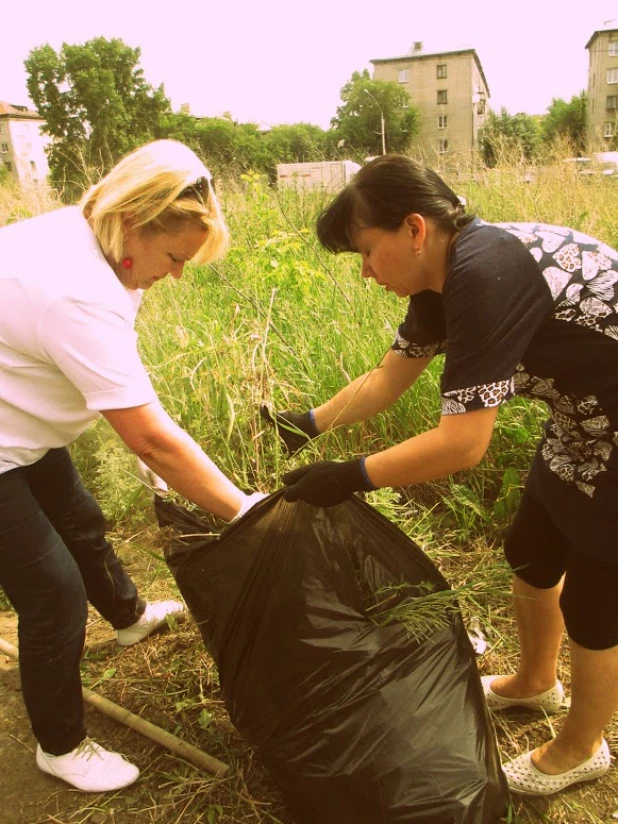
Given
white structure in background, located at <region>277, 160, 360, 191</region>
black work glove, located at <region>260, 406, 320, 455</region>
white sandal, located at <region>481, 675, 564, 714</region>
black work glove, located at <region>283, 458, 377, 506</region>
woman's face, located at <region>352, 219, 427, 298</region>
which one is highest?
white structure in background, located at <region>277, 160, 360, 191</region>

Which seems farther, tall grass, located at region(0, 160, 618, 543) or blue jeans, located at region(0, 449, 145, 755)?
tall grass, located at region(0, 160, 618, 543)

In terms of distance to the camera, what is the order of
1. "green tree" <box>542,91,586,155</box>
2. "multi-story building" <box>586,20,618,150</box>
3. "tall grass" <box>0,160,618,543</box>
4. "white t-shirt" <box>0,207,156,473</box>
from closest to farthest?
"white t-shirt" <box>0,207,156,473</box>
"tall grass" <box>0,160,618,543</box>
"green tree" <box>542,91,586,155</box>
"multi-story building" <box>586,20,618,150</box>

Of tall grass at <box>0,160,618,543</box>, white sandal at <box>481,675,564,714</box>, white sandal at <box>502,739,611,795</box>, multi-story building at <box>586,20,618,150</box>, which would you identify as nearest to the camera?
white sandal at <box>502,739,611,795</box>

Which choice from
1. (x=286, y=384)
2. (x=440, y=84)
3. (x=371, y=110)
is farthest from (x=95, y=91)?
(x=286, y=384)

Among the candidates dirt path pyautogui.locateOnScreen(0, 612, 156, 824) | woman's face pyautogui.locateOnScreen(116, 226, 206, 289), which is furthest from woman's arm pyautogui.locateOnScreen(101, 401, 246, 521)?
dirt path pyautogui.locateOnScreen(0, 612, 156, 824)

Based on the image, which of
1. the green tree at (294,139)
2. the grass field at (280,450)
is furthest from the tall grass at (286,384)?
the green tree at (294,139)

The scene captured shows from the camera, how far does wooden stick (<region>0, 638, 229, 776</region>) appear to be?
1668 millimetres

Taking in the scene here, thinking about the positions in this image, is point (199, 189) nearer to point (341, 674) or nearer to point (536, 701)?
point (341, 674)

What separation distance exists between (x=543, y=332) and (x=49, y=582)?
48.9 inches

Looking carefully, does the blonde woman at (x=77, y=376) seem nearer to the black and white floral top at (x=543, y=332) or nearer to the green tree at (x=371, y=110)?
the black and white floral top at (x=543, y=332)

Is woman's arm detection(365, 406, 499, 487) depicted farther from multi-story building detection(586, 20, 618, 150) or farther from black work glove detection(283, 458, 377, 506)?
multi-story building detection(586, 20, 618, 150)

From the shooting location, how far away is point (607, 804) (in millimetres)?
1560

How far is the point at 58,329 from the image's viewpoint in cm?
125

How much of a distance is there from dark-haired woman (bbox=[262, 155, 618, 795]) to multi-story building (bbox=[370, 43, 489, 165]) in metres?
48.5
